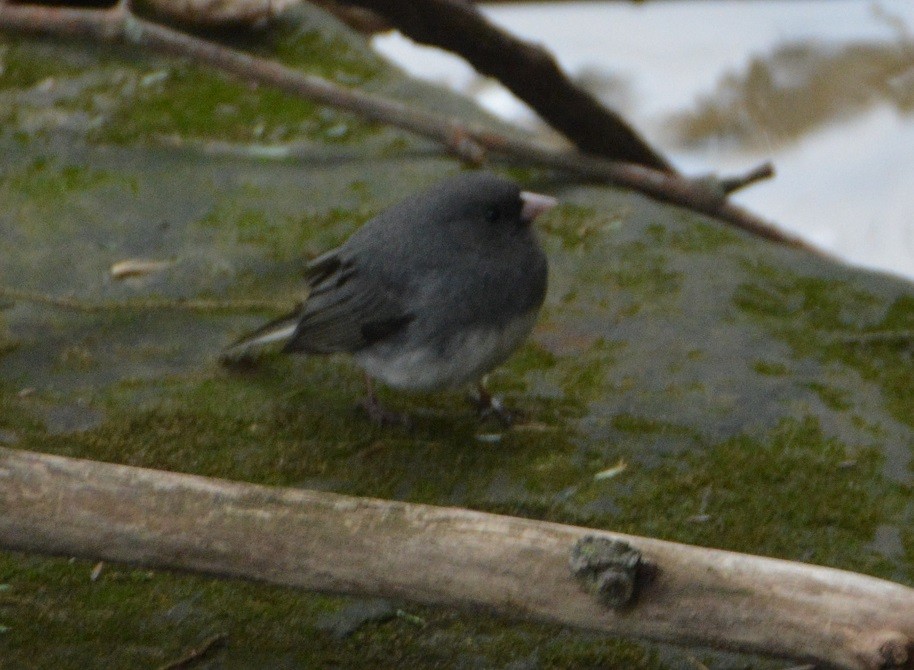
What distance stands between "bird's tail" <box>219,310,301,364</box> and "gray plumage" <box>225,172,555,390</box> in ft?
0.10

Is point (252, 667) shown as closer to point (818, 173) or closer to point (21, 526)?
point (21, 526)

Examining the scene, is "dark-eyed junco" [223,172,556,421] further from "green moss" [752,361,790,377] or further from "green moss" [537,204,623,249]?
"green moss" [537,204,623,249]

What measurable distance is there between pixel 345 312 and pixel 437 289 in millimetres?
275

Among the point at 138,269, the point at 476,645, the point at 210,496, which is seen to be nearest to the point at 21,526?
the point at 210,496

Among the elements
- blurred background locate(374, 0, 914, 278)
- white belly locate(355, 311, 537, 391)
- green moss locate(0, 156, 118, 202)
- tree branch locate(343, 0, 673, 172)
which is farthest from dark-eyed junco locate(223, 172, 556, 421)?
blurred background locate(374, 0, 914, 278)

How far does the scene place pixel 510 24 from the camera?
29.0 feet

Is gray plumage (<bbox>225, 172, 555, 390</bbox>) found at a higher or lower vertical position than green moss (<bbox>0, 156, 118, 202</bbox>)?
higher

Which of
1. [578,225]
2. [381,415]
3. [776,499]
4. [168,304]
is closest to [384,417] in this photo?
[381,415]

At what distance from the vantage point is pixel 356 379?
3.65m

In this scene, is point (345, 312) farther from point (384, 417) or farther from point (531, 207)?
point (531, 207)

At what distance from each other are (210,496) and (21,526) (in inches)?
13.2

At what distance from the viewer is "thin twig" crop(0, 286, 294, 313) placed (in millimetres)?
3850

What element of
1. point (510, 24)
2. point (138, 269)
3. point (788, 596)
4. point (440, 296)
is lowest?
point (510, 24)

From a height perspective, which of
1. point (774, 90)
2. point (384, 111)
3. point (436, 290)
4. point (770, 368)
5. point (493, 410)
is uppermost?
point (436, 290)
